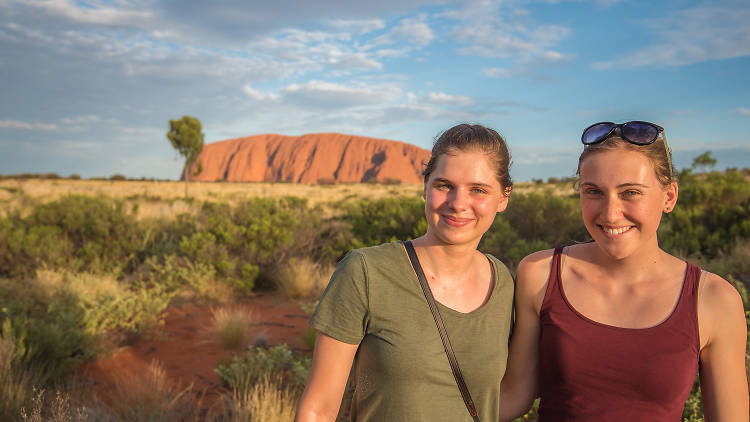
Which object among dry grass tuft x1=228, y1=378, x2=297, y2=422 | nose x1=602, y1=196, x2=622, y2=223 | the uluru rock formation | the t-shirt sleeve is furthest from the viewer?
the uluru rock formation

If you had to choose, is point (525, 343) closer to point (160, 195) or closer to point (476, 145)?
point (476, 145)

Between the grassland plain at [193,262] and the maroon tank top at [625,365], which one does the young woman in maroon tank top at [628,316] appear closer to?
the maroon tank top at [625,365]

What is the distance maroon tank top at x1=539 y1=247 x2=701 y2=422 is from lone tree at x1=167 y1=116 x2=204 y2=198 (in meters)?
32.6

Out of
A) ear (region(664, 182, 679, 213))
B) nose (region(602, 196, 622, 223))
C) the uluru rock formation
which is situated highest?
the uluru rock formation

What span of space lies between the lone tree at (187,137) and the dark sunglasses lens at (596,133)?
32547 millimetres

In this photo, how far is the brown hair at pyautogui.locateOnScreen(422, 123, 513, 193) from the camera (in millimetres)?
1696

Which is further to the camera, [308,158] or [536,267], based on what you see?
[308,158]

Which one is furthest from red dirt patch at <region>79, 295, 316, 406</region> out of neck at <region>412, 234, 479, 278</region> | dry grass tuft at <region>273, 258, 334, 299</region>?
neck at <region>412, 234, 479, 278</region>

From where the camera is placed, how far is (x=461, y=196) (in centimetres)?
169

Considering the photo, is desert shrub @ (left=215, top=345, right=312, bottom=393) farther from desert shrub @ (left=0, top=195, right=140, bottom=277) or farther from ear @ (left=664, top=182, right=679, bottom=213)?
desert shrub @ (left=0, top=195, right=140, bottom=277)

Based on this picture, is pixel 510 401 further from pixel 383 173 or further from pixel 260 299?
pixel 383 173

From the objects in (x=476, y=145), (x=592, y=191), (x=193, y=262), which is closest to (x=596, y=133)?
(x=592, y=191)

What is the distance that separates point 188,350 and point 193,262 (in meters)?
2.86

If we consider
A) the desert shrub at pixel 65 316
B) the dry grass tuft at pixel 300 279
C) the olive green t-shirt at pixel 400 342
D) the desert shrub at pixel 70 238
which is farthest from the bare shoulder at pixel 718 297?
the desert shrub at pixel 70 238
